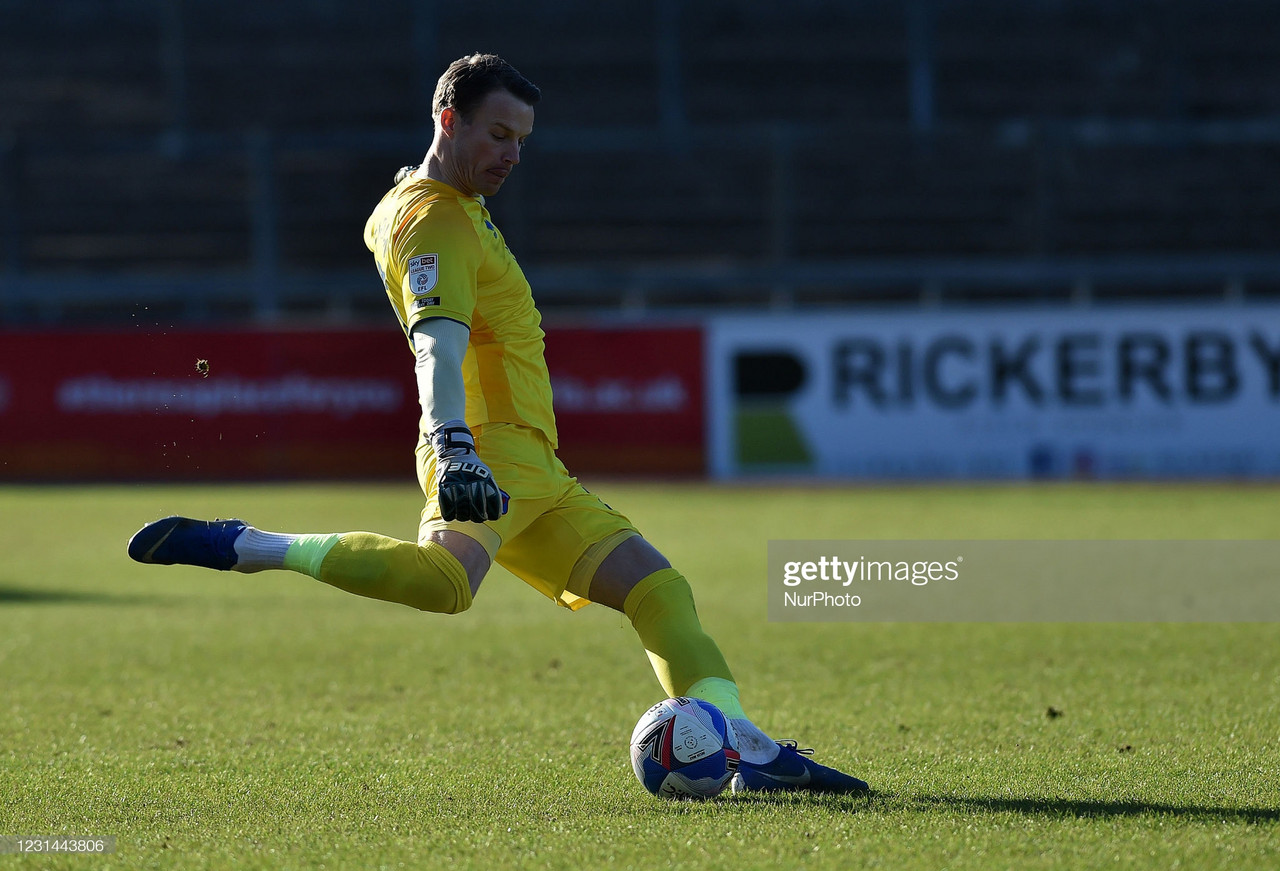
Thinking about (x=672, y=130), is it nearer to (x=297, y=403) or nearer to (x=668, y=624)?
(x=297, y=403)

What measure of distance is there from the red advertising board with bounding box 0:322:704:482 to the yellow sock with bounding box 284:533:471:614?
1342 centimetres

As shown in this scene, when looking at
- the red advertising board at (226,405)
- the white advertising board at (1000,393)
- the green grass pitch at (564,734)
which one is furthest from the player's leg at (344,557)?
the red advertising board at (226,405)

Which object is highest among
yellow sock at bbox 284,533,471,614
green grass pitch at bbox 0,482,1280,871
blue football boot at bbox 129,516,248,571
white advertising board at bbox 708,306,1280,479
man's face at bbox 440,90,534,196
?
man's face at bbox 440,90,534,196

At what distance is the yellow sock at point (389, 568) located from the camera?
405cm

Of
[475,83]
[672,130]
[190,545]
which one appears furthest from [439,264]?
[672,130]

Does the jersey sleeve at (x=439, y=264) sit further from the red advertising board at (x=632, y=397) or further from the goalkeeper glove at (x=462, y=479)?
the red advertising board at (x=632, y=397)

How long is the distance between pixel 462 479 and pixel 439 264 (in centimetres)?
62

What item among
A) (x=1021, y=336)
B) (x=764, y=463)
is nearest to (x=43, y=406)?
(x=764, y=463)

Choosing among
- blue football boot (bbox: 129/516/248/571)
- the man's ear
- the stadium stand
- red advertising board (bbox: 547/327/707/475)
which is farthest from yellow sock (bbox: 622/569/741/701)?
the stadium stand

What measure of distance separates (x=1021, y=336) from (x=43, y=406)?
11.5m

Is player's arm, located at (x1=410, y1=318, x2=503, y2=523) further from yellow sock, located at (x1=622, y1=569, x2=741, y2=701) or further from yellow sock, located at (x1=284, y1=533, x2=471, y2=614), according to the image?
yellow sock, located at (x1=622, y1=569, x2=741, y2=701)

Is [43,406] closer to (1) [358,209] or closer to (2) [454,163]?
(1) [358,209]

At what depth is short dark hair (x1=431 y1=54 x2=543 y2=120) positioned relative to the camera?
4.22 meters

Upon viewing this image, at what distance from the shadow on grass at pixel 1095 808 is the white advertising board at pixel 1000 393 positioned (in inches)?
520
